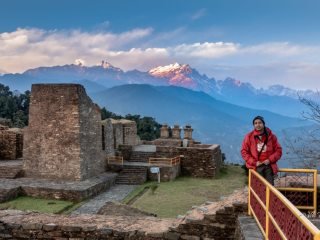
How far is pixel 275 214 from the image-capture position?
6.11 m

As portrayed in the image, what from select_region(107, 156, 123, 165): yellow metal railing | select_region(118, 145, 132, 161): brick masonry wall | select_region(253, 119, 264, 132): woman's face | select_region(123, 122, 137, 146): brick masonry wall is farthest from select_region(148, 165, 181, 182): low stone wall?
select_region(253, 119, 264, 132): woman's face

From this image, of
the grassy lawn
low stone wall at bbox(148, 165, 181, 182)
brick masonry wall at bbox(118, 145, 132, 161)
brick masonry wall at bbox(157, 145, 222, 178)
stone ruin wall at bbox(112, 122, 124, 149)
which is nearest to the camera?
the grassy lawn

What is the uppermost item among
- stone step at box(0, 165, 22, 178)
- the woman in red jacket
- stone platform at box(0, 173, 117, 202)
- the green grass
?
the woman in red jacket

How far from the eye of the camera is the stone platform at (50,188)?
19.1 metres

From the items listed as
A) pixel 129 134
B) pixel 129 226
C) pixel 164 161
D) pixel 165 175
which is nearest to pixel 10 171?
pixel 165 175

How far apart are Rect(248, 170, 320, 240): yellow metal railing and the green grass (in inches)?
414

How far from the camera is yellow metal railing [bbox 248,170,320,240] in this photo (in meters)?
4.58

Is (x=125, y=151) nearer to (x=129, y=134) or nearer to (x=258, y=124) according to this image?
(x=129, y=134)

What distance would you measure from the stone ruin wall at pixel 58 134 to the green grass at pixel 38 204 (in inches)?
115

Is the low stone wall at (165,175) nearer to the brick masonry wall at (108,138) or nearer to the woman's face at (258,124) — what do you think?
the brick masonry wall at (108,138)

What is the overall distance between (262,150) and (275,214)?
2.30 meters

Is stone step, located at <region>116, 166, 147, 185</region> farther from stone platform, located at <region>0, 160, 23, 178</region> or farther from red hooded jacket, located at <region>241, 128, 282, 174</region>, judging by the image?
red hooded jacket, located at <region>241, 128, 282, 174</region>

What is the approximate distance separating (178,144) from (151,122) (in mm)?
16665

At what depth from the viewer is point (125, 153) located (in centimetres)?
2828
